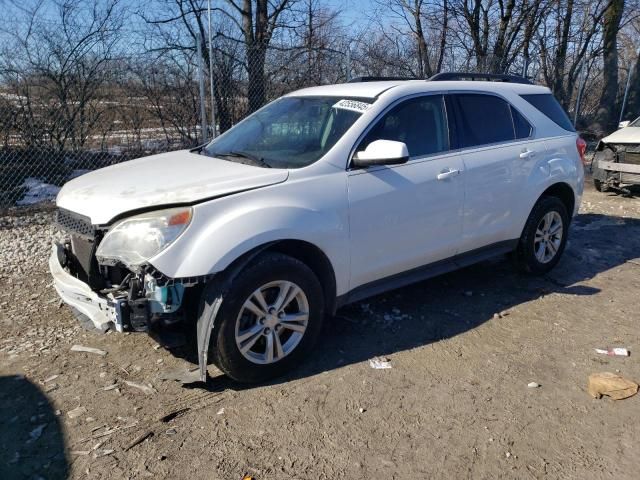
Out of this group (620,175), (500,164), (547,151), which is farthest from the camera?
(620,175)

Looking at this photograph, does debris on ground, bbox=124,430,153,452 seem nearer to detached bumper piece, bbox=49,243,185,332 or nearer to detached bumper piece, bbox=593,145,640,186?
detached bumper piece, bbox=49,243,185,332

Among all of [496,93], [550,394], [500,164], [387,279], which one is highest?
[496,93]

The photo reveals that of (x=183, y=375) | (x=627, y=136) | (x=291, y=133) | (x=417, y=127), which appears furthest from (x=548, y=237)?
(x=627, y=136)

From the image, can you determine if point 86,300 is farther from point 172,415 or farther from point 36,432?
point 172,415

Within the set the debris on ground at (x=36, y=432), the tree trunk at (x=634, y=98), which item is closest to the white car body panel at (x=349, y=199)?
the debris on ground at (x=36, y=432)

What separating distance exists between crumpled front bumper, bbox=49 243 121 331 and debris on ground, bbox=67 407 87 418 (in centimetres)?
48

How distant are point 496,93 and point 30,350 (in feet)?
14.2

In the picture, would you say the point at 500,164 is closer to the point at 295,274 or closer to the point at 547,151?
the point at 547,151

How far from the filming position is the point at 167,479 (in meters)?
2.57

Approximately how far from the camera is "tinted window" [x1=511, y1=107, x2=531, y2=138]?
487 cm

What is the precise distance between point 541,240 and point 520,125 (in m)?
1.15

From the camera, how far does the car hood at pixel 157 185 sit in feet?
10.1

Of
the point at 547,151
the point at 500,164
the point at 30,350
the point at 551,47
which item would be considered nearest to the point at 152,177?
the point at 30,350

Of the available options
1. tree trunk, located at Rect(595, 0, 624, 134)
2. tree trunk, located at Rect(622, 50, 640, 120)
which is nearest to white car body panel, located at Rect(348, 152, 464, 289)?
tree trunk, located at Rect(595, 0, 624, 134)
